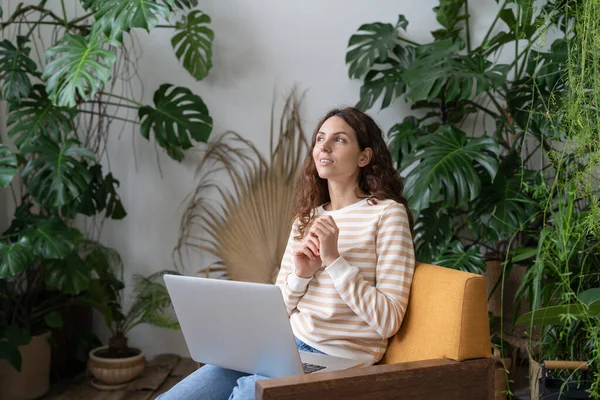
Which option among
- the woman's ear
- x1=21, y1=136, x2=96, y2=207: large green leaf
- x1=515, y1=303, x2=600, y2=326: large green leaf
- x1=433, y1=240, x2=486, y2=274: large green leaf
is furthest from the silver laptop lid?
x1=21, y1=136, x2=96, y2=207: large green leaf

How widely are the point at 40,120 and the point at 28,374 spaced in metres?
1.15

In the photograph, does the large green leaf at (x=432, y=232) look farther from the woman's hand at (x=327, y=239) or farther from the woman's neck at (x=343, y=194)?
the woman's hand at (x=327, y=239)

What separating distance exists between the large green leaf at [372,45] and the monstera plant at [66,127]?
716 millimetres

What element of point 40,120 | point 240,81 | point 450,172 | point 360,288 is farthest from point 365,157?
point 240,81

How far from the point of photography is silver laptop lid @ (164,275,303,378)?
152 cm

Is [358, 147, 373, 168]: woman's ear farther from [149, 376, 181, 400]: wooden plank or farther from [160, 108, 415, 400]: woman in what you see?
[149, 376, 181, 400]: wooden plank

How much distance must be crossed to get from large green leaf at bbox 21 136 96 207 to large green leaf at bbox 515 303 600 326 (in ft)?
6.07

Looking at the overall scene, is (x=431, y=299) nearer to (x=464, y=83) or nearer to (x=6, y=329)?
(x=464, y=83)

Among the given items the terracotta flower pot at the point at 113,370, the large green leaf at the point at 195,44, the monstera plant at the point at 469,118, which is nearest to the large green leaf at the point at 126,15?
the large green leaf at the point at 195,44

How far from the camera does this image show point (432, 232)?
297 cm

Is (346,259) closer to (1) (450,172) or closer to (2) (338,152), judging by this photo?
(2) (338,152)

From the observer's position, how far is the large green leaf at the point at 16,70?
2.98 m

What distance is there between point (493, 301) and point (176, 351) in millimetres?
1680

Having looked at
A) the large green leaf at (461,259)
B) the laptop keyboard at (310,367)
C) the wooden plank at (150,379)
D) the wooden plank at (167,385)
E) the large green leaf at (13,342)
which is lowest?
the wooden plank at (167,385)
